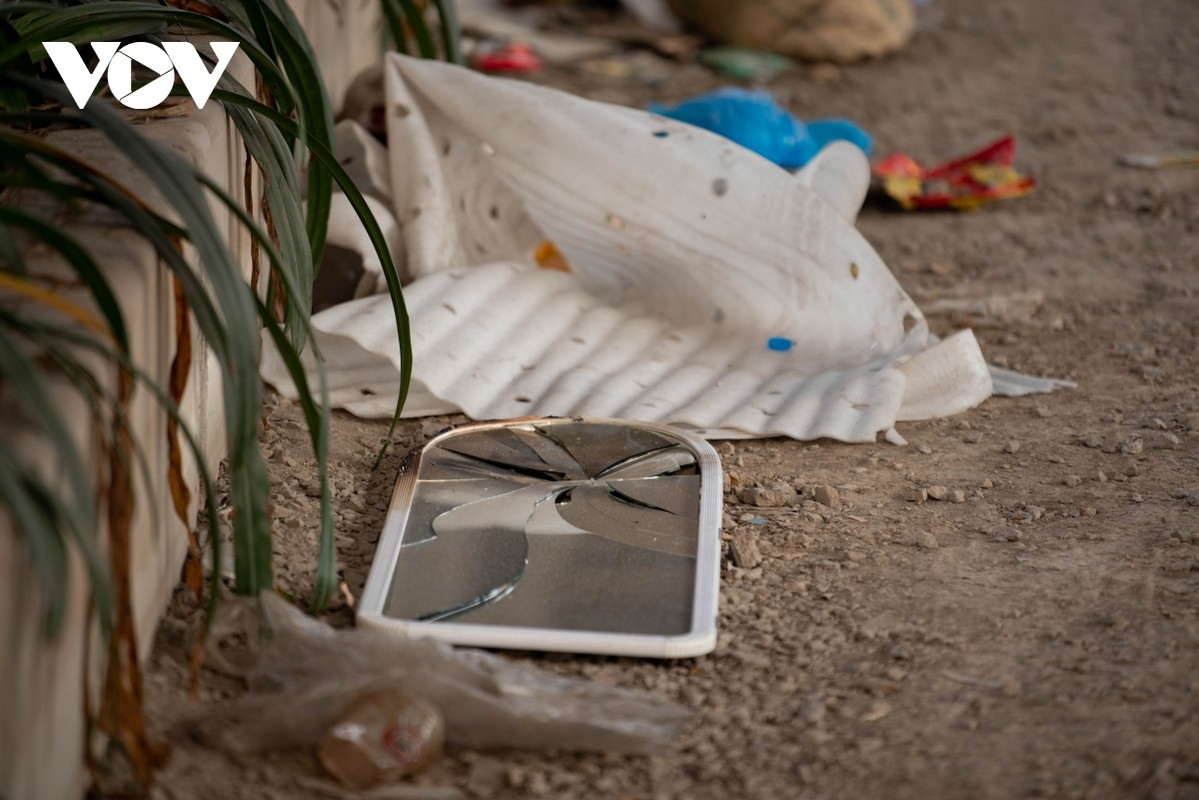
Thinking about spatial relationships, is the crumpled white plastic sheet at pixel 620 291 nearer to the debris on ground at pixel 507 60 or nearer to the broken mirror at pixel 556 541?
the broken mirror at pixel 556 541

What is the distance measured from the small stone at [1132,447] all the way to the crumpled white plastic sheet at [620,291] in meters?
0.26

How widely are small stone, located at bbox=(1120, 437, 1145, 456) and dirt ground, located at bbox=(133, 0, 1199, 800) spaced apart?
13 millimetres

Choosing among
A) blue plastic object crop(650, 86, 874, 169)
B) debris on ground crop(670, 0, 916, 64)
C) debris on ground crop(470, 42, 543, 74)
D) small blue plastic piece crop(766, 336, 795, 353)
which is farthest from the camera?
debris on ground crop(670, 0, 916, 64)

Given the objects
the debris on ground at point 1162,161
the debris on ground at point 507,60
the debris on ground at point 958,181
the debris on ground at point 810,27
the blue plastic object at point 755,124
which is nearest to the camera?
the blue plastic object at point 755,124

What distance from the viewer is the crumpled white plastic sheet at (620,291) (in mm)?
2166

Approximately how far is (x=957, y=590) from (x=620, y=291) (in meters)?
1.06

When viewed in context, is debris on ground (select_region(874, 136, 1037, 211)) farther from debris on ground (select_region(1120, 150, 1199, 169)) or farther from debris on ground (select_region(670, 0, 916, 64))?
debris on ground (select_region(670, 0, 916, 64))

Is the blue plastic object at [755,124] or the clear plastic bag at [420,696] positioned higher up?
the clear plastic bag at [420,696]

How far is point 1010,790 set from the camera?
Result: 1304 mm

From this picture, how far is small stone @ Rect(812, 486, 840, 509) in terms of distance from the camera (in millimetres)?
1927
